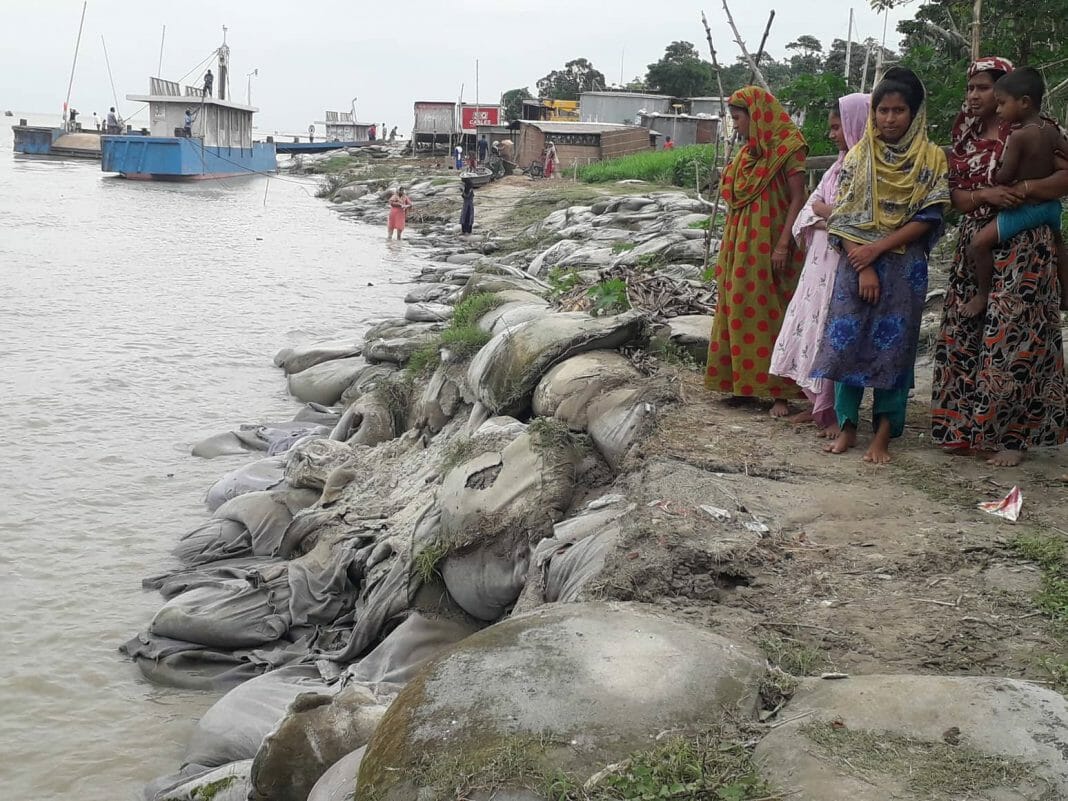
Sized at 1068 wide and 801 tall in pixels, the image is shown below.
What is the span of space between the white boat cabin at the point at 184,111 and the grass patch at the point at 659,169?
14.1 metres

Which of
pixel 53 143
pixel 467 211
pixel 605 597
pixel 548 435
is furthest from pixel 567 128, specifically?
pixel 605 597

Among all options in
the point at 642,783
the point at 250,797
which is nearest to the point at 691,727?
the point at 642,783

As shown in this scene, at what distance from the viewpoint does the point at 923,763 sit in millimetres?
1740

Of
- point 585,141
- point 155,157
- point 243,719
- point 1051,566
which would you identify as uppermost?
point 585,141

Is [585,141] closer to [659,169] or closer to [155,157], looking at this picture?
[659,169]

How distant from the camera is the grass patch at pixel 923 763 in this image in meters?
1.68

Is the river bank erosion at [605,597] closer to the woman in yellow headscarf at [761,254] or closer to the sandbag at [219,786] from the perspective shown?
the sandbag at [219,786]

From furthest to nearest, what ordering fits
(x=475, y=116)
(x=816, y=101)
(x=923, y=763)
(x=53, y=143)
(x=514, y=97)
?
(x=514, y=97) < (x=53, y=143) < (x=475, y=116) < (x=816, y=101) < (x=923, y=763)

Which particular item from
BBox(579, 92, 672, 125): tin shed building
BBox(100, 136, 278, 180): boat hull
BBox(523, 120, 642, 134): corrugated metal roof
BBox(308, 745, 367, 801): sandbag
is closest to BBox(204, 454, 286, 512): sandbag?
BBox(308, 745, 367, 801): sandbag

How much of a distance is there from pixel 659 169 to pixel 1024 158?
17.1m

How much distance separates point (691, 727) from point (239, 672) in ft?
7.82

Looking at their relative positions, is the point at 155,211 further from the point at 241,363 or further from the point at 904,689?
the point at 904,689

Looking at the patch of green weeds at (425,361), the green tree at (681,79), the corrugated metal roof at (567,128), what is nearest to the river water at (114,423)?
the patch of green weeds at (425,361)

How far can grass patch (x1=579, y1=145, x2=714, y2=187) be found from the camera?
59.8 ft
